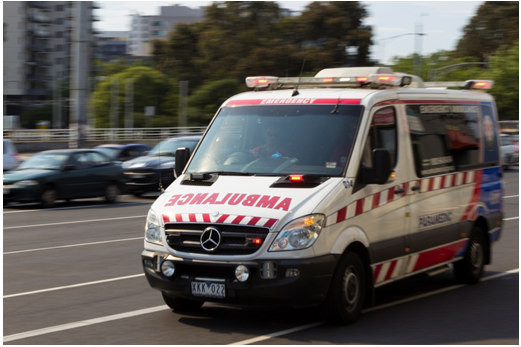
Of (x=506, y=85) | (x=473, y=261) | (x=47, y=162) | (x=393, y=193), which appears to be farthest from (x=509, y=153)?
(x=506, y=85)

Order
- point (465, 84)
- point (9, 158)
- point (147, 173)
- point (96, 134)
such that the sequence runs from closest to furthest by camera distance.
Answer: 1. point (465, 84)
2. point (147, 173)
3. point (9, 158)
4. point (96, 134)

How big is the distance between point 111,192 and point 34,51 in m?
87.7

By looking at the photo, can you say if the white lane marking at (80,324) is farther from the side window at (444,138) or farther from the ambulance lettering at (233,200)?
the side window at (444,138)

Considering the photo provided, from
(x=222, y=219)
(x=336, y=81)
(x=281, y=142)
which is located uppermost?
(x=336, y=81)

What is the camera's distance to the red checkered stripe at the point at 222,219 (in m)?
6.84

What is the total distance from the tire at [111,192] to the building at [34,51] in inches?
3018

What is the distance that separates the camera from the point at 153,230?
739 cm

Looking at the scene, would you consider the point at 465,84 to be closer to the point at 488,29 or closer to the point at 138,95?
the point at 138,95

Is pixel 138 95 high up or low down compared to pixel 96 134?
up

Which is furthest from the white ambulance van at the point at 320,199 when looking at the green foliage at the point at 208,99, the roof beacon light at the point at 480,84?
the green foliage at the point at 208,99

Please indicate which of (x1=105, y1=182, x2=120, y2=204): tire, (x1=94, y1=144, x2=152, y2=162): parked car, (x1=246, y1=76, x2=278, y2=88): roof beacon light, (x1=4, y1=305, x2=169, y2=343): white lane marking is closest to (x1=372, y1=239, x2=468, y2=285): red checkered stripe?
(x1=4, y1=305, x2=169, y2=343): white lane marking

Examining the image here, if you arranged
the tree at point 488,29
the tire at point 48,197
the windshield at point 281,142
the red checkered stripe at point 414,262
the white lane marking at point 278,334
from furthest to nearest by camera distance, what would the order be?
the tree at point 488,29, the tire at point 48,197, the red checkered stripe at point 414,262, the windshield at point 281,142, the white lane marking at point 278,334

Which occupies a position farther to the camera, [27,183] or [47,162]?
[47,162]

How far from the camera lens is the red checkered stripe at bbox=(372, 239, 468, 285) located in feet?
25.8
